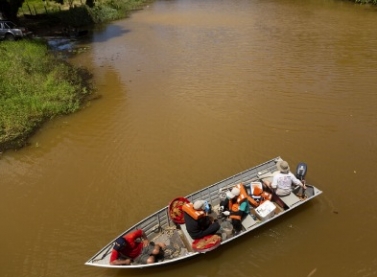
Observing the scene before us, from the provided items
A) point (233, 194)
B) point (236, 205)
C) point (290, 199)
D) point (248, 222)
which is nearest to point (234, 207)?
point (236, 205)

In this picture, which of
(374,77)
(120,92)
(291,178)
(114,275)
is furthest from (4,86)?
(374,77)

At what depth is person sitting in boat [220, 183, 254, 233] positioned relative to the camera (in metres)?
7.88

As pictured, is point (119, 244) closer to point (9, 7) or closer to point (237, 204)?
point (237, 204)

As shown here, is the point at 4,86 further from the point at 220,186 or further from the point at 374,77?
the point at 374,77

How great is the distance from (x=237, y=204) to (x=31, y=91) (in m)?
12.0

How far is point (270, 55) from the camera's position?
2053 cm

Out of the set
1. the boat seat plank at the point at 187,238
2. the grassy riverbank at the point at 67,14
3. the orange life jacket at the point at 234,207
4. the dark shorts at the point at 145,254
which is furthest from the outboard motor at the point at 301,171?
the grassy riverbank at the point at 67,14

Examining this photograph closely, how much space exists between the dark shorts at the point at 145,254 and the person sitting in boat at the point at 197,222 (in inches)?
38.1

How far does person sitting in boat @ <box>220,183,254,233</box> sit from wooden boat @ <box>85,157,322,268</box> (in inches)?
7.1

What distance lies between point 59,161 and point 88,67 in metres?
10.5

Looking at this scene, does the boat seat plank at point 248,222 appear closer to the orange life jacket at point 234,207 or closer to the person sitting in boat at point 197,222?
the orange life jacket at point 234,207

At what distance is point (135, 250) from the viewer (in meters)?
7.16

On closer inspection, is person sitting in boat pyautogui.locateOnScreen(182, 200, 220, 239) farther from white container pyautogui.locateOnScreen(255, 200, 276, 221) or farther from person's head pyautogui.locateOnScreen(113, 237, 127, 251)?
person's head pyautogui.locateOnScreen(113, 237, 127, 251)

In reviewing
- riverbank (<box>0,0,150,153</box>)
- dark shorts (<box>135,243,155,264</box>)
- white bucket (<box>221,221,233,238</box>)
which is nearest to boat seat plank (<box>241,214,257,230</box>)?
white bucket (<box>221,221,233,238</box>)
